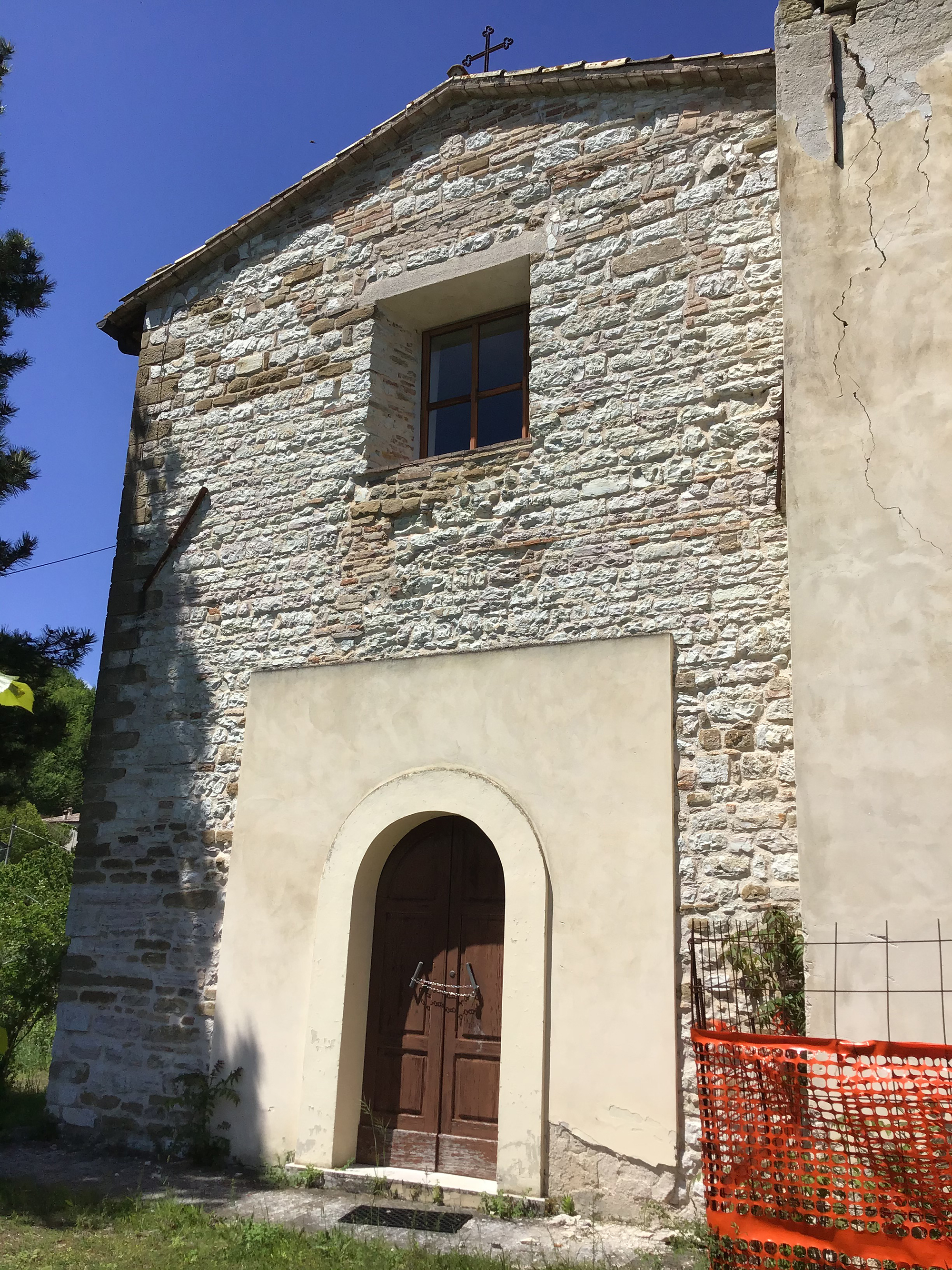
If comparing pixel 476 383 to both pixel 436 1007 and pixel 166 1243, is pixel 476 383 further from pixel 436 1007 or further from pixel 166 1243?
pixel 166 1243

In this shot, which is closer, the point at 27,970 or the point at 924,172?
the point at 924,172

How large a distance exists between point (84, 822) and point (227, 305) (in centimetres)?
383

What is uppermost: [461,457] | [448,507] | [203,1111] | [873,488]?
[461,457]

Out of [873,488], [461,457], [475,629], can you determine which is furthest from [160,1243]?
[873,488]

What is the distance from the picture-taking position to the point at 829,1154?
3.36m

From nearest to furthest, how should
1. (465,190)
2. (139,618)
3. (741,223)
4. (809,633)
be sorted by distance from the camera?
(809,633) → (741,223) → (465,190) → (139,618)

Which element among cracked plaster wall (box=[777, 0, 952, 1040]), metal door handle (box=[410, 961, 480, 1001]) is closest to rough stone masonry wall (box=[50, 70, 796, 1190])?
cracked plaster wall (box=[777, 0, 952, 1040])

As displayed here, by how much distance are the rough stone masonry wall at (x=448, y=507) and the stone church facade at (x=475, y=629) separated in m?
0.02

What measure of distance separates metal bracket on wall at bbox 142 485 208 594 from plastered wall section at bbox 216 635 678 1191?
1424 mm

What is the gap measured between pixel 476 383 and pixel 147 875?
380 centimetres

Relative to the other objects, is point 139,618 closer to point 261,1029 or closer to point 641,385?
point 261,1029

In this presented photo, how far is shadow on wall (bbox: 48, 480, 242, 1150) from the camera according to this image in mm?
6102

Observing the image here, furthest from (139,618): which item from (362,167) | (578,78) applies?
(578,78)

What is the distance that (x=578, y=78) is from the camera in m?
6.27
